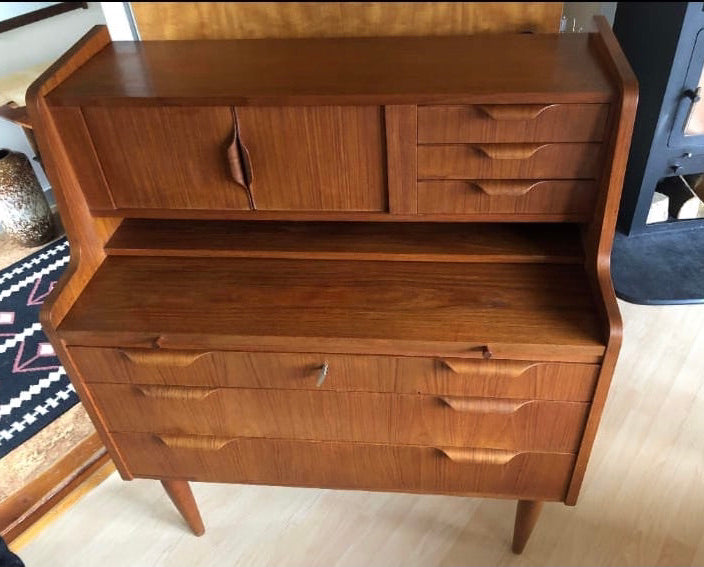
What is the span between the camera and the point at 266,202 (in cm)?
98

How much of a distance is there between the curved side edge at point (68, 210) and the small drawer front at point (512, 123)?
1.74 ft

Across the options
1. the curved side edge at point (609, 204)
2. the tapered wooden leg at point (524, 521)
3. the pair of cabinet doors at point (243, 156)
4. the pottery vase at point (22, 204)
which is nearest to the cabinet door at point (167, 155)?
the pair of cabinet doors at point (243, 156)

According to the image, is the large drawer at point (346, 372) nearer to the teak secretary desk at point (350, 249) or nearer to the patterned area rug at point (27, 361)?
the teak secretary desk at point (350, 249)

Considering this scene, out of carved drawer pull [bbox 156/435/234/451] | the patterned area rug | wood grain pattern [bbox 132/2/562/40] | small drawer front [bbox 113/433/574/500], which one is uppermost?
wood grain pattern [bbox 132/2/562/40]

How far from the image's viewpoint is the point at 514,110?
83 centimetres

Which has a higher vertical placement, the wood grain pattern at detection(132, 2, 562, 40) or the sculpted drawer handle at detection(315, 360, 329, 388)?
the wood grain pattern at detection(132, 2, 562, 40)

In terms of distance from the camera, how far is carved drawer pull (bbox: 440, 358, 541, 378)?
90cm

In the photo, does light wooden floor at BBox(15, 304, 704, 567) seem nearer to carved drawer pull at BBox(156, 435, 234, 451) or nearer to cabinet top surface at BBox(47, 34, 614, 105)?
carved drawer pull at BBox(156, 435, 234, 451)

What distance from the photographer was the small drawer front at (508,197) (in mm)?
908

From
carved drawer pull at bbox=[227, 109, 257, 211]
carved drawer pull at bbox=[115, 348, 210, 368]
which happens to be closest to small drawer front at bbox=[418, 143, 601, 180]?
carved drawer pull at bbox=[227, 109, 257, 211]

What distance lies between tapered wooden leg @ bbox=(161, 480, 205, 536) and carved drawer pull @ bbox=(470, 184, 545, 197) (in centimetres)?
83

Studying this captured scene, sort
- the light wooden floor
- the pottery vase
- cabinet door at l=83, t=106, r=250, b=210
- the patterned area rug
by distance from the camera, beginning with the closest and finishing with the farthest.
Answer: cabinet door at l=83, t=106, r=250, b=210
the light wooden floor
the patterned area rug
the pottery vase

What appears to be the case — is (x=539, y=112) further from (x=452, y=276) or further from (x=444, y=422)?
(x=444, y=422)

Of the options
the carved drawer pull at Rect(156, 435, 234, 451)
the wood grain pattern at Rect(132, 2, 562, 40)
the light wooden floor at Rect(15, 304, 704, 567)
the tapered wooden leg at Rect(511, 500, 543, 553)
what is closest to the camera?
the wood grain pattern at Rect(132, 2, 562, 40)
